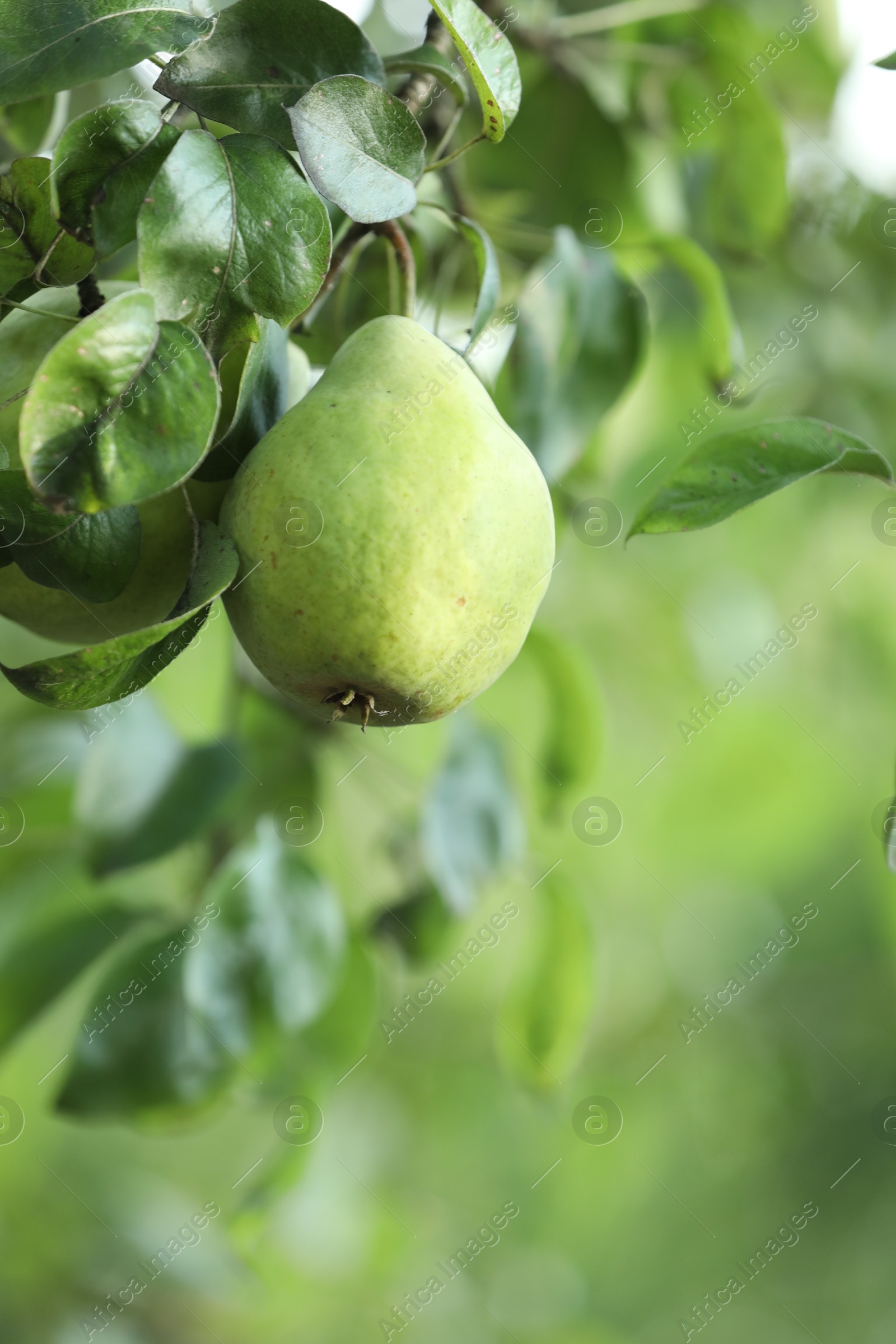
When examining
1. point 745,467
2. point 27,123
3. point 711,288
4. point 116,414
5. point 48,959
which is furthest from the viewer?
point 48,959

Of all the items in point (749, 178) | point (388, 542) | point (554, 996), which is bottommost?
point (554, 996)

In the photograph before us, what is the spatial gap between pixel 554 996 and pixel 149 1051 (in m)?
0.35

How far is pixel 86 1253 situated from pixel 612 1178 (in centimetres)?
125

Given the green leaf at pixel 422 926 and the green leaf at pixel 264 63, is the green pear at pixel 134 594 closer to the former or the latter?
the green leaf at pixel 264 63

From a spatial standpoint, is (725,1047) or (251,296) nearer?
(251,296)

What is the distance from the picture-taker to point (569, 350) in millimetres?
697

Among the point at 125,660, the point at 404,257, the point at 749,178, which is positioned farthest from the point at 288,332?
the point at 749,178

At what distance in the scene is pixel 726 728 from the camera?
1.75 metres

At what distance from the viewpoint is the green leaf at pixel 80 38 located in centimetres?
41

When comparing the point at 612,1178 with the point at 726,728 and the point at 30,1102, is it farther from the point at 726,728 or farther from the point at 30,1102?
the point at 30,1102

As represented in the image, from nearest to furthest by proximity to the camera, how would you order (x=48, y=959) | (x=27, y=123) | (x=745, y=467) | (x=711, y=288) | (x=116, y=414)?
1. (x=116, y=414)
2. (x=745, y=467)
3. (x=27, y=123)
4. (x=711, y=288)
5. (x=48, y=959)

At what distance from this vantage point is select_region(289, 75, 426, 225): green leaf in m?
0.40

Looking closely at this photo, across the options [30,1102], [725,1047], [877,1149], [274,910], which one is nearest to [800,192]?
[274,910]

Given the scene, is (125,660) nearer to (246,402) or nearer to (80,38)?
(246,402)
